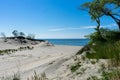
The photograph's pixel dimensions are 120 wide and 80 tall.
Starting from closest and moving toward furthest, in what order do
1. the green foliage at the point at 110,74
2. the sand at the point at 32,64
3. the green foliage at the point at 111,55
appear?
1. the green foliage at the point at 110,74
2. the green foliage at the point at 111,55
3. the sand at the point at 32,64

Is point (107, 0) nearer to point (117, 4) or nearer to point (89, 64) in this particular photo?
point (117, 4)

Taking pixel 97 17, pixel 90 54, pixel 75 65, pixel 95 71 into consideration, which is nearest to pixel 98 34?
pixel 97 17

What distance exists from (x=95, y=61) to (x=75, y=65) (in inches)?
35.8

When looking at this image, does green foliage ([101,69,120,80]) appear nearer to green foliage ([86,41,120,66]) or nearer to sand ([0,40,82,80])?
green foliage ([86,41,120,66])

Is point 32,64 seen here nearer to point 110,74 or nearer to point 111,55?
point 111,55

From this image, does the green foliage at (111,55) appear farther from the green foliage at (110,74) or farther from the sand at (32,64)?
the sand at (32,64)

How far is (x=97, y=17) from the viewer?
2028 cm

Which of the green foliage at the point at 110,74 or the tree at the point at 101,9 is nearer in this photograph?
the green foliage at the point at 110,74

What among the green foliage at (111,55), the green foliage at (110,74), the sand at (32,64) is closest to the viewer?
the green foliage at (110,74)

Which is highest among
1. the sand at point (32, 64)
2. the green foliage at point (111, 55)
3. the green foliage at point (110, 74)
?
the green foliage at point (111, 55)

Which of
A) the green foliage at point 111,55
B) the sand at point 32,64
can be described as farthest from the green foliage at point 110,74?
the sand at point 32,64

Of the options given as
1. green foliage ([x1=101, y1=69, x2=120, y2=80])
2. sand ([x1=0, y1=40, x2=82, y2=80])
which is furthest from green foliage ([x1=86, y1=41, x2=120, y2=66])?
sand ([x1=0, y1=40, x2=82, y2=80])

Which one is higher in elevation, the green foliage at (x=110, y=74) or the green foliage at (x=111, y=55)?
the green foliage at (x=111, y=55)

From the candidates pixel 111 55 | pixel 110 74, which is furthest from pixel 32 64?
pixel 110 74
